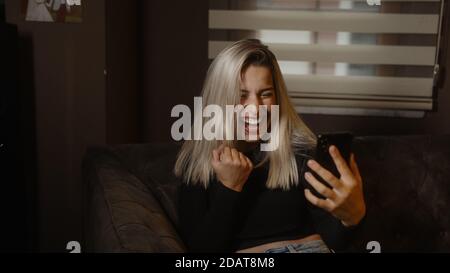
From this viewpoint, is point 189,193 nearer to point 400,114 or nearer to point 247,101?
point 247,101

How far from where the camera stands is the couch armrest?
2.75 feet

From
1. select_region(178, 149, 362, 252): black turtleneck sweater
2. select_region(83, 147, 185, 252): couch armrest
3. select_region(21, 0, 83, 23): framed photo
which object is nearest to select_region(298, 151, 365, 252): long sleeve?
select_region(178, 149, 362, 252): black turtleneck sweater

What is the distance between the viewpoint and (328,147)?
102 centimetres

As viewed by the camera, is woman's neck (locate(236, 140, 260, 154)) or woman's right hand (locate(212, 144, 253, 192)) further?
woman's neck (locate(236, 140, 260, 154))

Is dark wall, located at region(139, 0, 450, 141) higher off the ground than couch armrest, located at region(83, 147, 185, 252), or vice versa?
dark wall, located at region(139, 0, 450, 141)

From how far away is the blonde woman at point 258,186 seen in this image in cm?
98

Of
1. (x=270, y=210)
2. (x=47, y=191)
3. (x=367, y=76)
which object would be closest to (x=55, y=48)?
(x=47, y=191)

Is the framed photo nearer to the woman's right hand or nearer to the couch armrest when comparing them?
the couch armrest

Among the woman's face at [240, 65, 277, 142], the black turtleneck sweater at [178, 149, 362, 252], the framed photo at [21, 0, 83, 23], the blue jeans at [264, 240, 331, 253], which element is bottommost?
the blue jeans at [264, 240, 331, 253]

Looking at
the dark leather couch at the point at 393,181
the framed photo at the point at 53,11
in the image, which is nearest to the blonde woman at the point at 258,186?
the dark leather couch at the point at 393,181

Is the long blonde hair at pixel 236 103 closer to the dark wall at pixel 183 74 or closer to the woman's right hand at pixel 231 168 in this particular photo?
the woman's right hand at pixel 231 168

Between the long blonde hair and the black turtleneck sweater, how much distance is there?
0.08 ft

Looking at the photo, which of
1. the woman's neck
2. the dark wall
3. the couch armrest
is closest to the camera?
the couch armrest

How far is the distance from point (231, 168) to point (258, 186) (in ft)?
0.46
